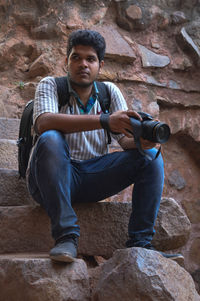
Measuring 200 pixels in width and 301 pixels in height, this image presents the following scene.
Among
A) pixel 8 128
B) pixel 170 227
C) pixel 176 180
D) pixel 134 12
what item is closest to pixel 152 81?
pixel 134 12

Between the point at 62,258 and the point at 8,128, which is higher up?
the point at 62,258

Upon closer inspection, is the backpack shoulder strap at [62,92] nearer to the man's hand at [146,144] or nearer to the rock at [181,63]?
the man's hand at [146,144]

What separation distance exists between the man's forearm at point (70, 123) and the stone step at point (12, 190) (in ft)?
1.59

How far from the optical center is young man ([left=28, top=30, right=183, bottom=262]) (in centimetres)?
153

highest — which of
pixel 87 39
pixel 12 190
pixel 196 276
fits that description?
pixel 87 39

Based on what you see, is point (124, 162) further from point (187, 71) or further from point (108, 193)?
point (187, 71)

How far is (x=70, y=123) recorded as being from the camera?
167 centimetres

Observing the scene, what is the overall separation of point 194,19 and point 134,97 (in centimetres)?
105

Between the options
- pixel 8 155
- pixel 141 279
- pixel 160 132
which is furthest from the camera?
pixel 8 155

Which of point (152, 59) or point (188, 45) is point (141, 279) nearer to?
point (152, 59)

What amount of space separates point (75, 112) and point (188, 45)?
213 centimetres

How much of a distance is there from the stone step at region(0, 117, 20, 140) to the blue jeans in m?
1.18

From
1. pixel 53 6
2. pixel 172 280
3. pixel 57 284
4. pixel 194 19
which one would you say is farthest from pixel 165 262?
pixel 194 19

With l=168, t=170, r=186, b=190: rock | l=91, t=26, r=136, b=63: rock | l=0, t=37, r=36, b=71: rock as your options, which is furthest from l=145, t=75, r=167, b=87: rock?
l=0, t=37, r=36, b=71: rock
